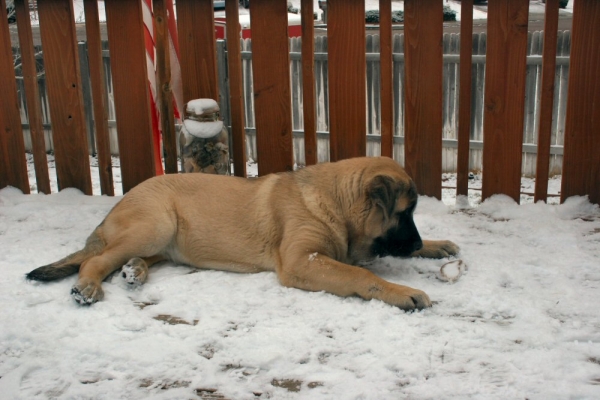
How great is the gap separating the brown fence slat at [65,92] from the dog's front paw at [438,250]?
296cm

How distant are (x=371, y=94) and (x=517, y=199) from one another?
497cm

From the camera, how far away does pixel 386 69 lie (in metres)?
5.14

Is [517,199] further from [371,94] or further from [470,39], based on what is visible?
[371,94]

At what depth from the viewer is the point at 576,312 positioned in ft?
10.8

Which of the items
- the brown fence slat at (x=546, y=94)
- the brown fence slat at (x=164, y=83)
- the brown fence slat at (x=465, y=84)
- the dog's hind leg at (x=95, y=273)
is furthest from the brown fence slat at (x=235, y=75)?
the brown fence slat at (x=546, y=94)

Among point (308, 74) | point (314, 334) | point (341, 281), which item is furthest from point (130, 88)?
point (314, 334)

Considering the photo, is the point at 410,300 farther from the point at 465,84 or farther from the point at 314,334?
the point at 465,84

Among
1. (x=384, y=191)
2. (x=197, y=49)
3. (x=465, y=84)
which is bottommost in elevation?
(x=384, y=191)

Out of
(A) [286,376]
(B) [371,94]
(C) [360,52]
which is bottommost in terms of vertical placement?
(A) [286,376]

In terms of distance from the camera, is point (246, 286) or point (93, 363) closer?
point (93, 363)

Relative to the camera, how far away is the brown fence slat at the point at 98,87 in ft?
17.5

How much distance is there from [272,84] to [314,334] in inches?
108

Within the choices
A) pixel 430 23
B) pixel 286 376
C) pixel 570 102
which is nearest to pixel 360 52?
pixel 430 23

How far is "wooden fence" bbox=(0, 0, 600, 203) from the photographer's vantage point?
4914 millimetres
